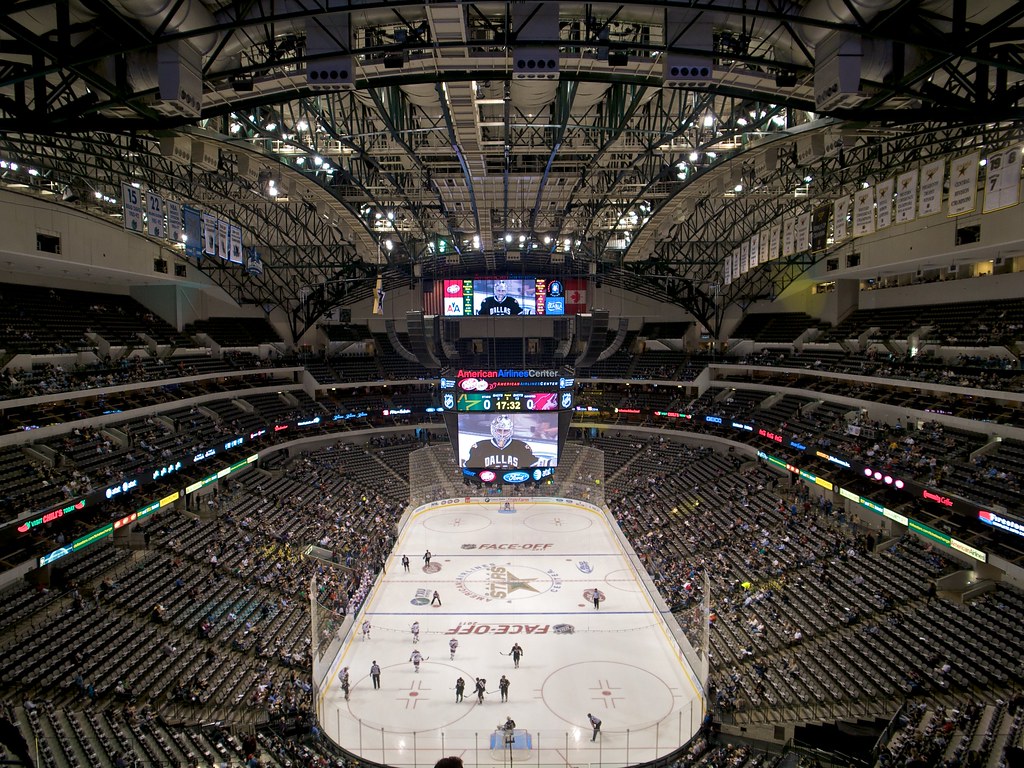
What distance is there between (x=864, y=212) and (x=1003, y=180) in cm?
444

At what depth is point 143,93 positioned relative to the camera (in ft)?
35.2

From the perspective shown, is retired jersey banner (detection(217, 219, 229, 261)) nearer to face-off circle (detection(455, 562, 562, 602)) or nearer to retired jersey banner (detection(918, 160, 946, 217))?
face-off circle (detection(455, 562, 562, 602))

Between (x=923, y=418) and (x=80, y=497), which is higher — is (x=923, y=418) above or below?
above

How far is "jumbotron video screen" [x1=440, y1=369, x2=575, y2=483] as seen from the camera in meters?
31.2

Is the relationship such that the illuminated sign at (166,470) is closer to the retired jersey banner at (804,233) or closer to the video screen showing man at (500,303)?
the video screen showing man at (500,303)

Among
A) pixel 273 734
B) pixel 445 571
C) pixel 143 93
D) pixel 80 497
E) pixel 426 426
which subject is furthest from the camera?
pixel 426 426

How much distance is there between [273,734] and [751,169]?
26.0m

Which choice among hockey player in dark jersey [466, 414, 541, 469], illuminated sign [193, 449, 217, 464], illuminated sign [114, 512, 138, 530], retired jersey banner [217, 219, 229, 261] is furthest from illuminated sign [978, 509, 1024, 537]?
illuminated sign [193, 449, 217, 464]

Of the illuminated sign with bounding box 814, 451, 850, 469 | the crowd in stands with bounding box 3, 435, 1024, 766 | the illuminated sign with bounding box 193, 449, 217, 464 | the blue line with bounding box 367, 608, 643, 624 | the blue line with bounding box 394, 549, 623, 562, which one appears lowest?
the blue line with bounding box 394, 549, 623, 562

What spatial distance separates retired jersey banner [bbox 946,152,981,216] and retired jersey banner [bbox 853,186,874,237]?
115 inches

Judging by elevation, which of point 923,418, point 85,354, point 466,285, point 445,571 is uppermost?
point 466,285

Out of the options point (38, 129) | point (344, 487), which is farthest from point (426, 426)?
point (38, 129)

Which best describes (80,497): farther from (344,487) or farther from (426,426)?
(426,426)

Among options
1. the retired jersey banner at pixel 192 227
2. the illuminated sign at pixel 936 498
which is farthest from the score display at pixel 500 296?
the illuminated sign at pixel 936 498
